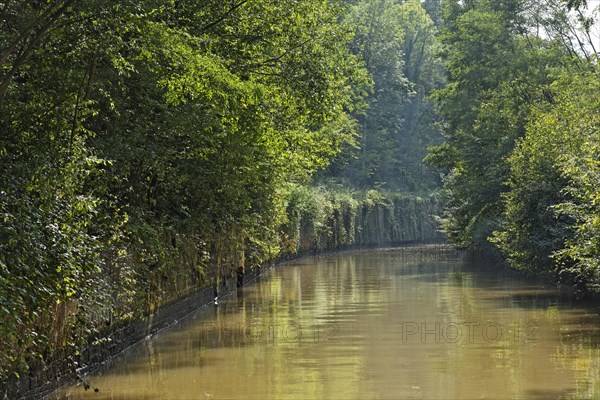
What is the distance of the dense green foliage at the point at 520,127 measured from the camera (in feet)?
111

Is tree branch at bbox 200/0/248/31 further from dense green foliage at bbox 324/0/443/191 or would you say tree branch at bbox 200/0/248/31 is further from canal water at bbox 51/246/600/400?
dense green foliage at bbox 324/0/443/191

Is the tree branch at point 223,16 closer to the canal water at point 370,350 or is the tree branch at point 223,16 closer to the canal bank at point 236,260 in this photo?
the canal bank at point 236,260

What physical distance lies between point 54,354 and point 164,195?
384 inches

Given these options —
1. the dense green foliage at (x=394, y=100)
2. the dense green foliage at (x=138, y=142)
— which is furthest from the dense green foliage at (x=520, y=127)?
the dense green foliage at (x=394, y=100)

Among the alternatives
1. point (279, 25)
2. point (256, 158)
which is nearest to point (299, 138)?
point (256, 158)

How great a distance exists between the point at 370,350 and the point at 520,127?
91.0 feet

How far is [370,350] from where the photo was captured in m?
19.9

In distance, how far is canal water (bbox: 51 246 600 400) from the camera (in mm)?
15898

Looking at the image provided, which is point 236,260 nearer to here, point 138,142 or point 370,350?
point 138,142

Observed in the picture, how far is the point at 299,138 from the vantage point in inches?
1237

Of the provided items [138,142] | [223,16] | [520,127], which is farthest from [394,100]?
[138,142]

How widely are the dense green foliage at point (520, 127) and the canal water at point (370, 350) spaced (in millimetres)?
2338

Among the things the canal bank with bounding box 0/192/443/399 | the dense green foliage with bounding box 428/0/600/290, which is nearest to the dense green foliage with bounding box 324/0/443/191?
the canal bank with bounding box 0/192/443/399

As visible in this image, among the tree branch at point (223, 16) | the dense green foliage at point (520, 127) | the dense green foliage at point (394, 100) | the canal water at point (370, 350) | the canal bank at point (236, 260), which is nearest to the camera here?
the canal water at point (370, 350)
